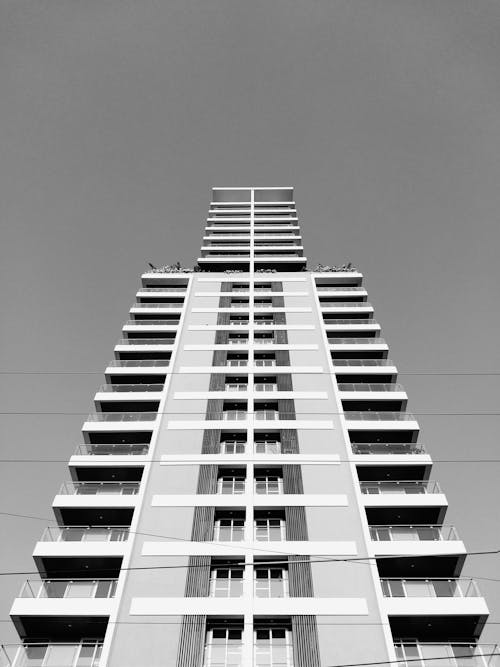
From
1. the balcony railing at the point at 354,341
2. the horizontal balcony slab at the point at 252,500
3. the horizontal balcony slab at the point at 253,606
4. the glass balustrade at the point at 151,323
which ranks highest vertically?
the glass balustrade at the point at 151,323

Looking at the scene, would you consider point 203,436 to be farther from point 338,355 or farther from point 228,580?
point 338,355

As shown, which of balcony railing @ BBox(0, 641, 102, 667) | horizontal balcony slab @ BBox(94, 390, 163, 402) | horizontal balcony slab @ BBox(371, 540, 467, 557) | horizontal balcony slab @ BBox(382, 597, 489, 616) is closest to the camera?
balcony railing @ BBox(0, 641, 102, 667)

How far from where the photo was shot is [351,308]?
43688 millimetres

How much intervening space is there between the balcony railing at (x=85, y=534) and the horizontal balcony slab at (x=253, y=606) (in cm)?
365

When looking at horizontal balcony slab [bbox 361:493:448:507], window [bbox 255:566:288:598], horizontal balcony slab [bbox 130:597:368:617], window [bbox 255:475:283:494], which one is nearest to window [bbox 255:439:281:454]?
window [bbox 255:475:283:494]

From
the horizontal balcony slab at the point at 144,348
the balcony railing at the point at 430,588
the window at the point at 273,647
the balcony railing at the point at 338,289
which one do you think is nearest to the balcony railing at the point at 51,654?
the window at the point at 273,647

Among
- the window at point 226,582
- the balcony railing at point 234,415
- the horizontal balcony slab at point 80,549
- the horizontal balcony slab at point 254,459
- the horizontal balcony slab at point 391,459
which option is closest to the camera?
the window at point 226,582

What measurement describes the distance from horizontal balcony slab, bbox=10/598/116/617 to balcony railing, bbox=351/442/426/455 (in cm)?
1299

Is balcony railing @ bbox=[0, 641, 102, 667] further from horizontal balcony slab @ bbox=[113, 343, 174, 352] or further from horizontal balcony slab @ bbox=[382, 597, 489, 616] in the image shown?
horizontal balcony slab @ bbox=[113, 343, 174, 352]

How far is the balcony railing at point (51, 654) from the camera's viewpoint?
68.0ft

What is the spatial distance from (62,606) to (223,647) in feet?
18.9

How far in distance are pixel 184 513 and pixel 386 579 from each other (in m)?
8.26

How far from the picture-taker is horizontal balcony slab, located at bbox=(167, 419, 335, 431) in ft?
105

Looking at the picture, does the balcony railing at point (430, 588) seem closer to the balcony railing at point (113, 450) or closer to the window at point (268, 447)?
the window at point (268, 447)
